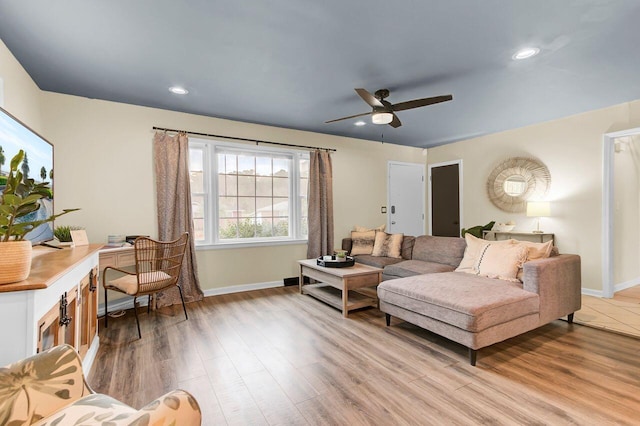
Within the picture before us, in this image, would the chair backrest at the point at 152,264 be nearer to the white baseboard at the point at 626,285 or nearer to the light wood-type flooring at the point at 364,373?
the light wood-type flooring at the point at 364,373

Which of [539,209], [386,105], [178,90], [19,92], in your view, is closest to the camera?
[19,92]

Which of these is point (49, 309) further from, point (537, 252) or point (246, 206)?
point (537, 252)

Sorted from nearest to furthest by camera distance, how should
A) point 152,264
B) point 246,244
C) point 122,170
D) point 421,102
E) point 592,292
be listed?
point 421,102 → point 152,264 → point 122,170 → point 592,292 → point 246,244

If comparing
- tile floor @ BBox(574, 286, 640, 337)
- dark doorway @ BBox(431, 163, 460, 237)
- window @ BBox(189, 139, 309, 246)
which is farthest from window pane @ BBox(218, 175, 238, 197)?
tile floor @ BBox(574, 286, 640, 337)

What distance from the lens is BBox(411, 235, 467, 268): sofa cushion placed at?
157 inches

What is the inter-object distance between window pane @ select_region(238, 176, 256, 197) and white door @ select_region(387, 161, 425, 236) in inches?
105

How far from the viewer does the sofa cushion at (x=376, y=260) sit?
435 centimetres

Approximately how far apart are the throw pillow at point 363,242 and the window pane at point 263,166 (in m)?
1.75

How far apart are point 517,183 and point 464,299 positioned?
3460mm

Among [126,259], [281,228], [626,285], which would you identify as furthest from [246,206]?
[626,285]

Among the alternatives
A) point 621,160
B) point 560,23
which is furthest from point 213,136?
point 621,160

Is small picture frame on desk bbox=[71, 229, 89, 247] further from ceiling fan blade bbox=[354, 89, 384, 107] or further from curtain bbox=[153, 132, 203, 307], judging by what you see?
ceiling fan blade bbox=[354, 89, 384, 107]

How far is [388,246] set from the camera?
472cm

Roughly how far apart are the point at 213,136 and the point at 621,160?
582 centimetres
